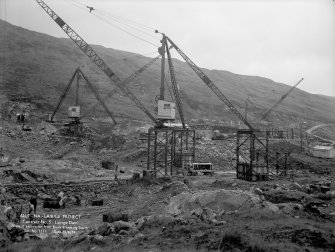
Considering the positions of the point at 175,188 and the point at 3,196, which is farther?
the point at 175,188

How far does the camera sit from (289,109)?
95.9 metres

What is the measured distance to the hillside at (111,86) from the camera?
64900 mm

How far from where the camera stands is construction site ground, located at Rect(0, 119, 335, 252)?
10.8m

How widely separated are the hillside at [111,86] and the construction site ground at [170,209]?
26.8m

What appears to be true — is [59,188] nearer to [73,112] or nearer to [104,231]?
[104,231]

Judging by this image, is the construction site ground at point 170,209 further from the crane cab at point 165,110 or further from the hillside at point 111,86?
the hillside at point 111,86

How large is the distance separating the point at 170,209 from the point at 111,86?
202 feet

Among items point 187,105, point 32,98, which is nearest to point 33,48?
point 32,98

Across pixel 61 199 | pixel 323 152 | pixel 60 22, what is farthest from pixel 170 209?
pixel 323 152

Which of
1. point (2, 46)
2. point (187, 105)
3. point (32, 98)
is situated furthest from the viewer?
point (2, 46)

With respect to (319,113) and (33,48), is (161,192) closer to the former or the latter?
(33,48)

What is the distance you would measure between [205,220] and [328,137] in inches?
2470

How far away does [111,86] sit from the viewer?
250 ft

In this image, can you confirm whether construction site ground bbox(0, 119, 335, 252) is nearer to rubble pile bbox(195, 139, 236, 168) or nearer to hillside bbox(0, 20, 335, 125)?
rubble pile bbox(195, 139, 236, 168)
